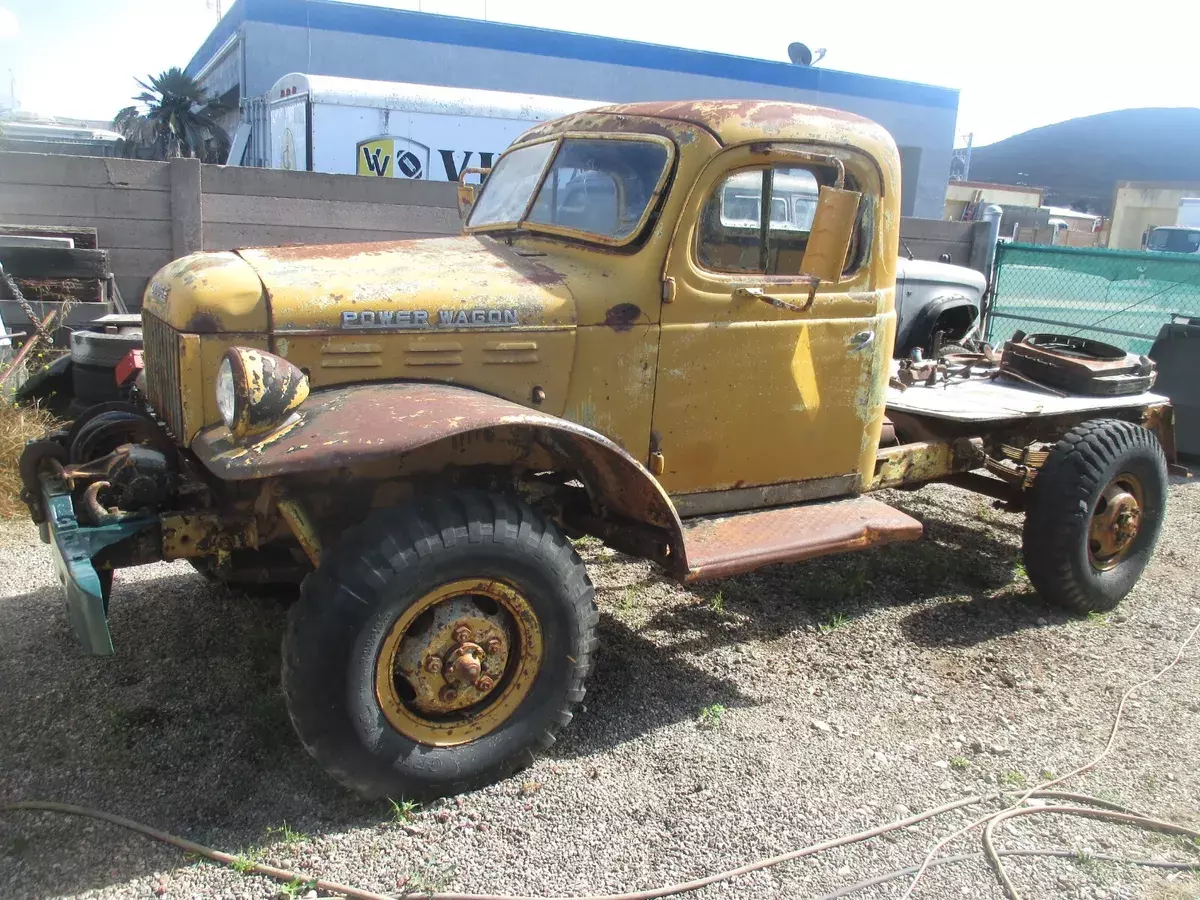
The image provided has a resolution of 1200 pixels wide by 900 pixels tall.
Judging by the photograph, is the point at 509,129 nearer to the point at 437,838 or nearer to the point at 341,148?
the point at 341,148

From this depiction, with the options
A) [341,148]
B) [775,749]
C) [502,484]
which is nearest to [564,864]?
[775,749]

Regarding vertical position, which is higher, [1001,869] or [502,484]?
→ [502,484]

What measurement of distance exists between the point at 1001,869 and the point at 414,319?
2408 millimetres

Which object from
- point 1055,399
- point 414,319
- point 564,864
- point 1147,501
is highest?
point 414,319

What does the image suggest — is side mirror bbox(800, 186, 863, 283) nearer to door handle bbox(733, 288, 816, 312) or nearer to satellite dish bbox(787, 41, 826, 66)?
door handle bbox(733, 288, 816, 312)

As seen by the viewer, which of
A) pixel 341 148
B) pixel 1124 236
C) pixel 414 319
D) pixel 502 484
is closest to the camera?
Answer: pixel 414 319

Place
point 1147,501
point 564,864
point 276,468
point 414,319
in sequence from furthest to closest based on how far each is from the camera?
point 1147,501 → point 414,319 → point 564,864 → point 276,468

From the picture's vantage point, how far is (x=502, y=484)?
11.2 feet

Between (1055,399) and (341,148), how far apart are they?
357 inches

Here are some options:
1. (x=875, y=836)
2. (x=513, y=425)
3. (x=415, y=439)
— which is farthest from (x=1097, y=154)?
(x=415, y=439)

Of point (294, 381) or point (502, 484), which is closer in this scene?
point (294, 381)

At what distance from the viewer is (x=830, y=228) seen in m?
3.37

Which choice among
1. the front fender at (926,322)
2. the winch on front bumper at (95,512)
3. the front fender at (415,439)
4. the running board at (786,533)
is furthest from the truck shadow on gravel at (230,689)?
the front fender at (926,322)

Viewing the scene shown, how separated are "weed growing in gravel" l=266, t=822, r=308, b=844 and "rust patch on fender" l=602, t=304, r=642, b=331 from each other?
188cm
